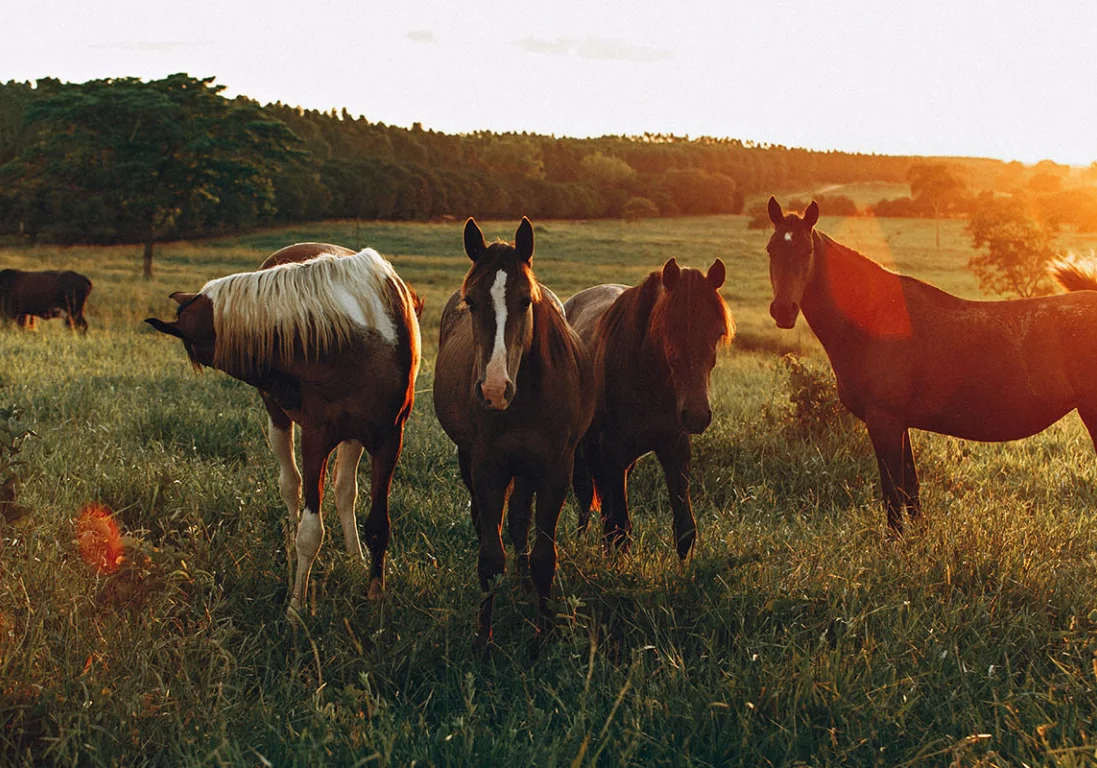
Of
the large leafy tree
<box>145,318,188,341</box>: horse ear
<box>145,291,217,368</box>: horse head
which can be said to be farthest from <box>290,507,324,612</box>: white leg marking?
the large leafy tree

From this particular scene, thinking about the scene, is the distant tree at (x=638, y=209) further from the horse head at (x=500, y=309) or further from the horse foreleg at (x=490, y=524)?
the horse head at (x=500, y=309)

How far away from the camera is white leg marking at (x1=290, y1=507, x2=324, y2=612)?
4055 mm

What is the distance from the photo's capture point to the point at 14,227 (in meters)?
45.3

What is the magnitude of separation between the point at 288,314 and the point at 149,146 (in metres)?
31.4

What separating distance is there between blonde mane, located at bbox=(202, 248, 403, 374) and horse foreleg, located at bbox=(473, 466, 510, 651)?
3.52ft

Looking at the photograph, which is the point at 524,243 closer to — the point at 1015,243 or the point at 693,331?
the point at 693,331

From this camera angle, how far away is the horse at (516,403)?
10.9 ft

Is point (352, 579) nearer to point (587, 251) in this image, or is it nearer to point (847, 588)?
point (847, 588)

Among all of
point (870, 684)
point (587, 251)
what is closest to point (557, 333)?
point (870, 684)

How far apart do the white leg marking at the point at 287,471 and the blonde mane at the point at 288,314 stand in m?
1.06

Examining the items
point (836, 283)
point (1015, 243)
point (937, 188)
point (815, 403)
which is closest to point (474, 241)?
point (836, 283)

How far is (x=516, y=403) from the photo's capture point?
367cm

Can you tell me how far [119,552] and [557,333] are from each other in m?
2.52

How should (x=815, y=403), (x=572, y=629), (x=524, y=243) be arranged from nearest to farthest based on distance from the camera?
(x=572, y=629) → (x=524, y=243) → (x=815, y=403)
